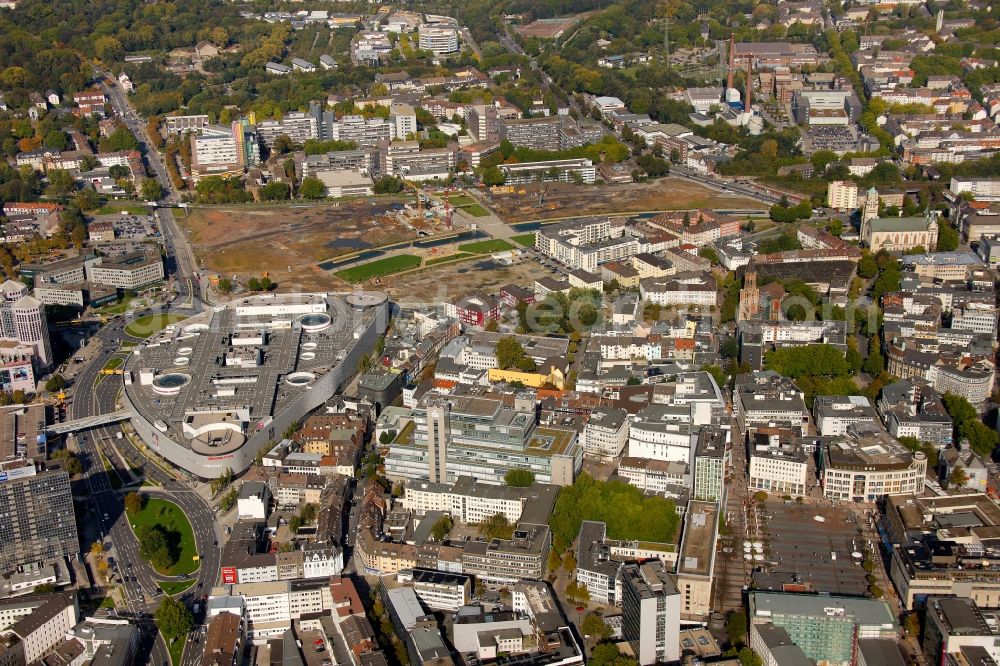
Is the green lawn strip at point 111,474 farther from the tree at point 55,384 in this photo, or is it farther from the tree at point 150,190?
the tree at point 150,190

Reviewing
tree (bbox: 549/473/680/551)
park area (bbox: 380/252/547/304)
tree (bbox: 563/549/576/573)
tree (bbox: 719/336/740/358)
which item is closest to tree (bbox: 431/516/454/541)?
tree (bbox: 549/473/680/551)

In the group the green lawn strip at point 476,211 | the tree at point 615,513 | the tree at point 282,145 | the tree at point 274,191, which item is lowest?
the tree at point 615,513

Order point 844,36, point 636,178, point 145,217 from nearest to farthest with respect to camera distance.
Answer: point 145,217 < point 636,178 < point 844,36

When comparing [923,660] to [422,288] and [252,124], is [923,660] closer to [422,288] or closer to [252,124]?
[422,288]

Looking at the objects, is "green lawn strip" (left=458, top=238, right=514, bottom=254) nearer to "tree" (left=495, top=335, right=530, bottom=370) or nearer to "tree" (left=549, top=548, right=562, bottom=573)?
"tree" (left=495, top=335, right=530, bottom=370)

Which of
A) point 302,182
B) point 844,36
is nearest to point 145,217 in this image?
point 302,182

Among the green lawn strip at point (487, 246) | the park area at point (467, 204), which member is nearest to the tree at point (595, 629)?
the green lawn strip at point (487, 246)
